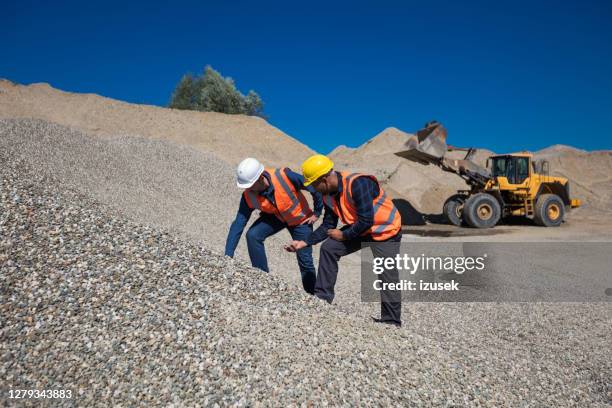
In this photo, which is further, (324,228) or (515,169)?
(515,169)

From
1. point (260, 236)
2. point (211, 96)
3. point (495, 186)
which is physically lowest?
point (260, 236)

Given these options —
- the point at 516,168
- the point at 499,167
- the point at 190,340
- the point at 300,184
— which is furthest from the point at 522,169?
the point at 190,340

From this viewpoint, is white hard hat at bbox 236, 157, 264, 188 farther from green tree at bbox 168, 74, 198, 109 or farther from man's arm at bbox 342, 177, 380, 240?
green tree at bbox 168, 74, 198, 109

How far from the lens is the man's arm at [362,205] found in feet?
10.9

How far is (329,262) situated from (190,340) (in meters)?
1.44

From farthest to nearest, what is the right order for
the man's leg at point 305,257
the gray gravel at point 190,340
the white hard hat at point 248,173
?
the man's leg at point 305,257 < the white hard hat at point 248,173 < the gray gravel at point 190,340

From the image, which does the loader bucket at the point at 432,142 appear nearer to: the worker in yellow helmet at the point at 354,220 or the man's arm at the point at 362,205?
the worker in yellow helmet at the point at 354,220

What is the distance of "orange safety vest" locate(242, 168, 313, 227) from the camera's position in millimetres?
3959

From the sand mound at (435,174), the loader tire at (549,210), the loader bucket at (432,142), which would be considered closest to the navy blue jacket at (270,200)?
the loader bucket at (432,142)

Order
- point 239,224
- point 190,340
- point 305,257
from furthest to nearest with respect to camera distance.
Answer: point 239,224 < point 305,257 < point 190,340

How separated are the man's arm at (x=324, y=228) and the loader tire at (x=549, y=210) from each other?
10.4 metres

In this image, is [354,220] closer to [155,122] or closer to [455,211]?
[455,211]

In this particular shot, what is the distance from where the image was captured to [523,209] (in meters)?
12.5

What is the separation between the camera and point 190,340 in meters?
2.38
